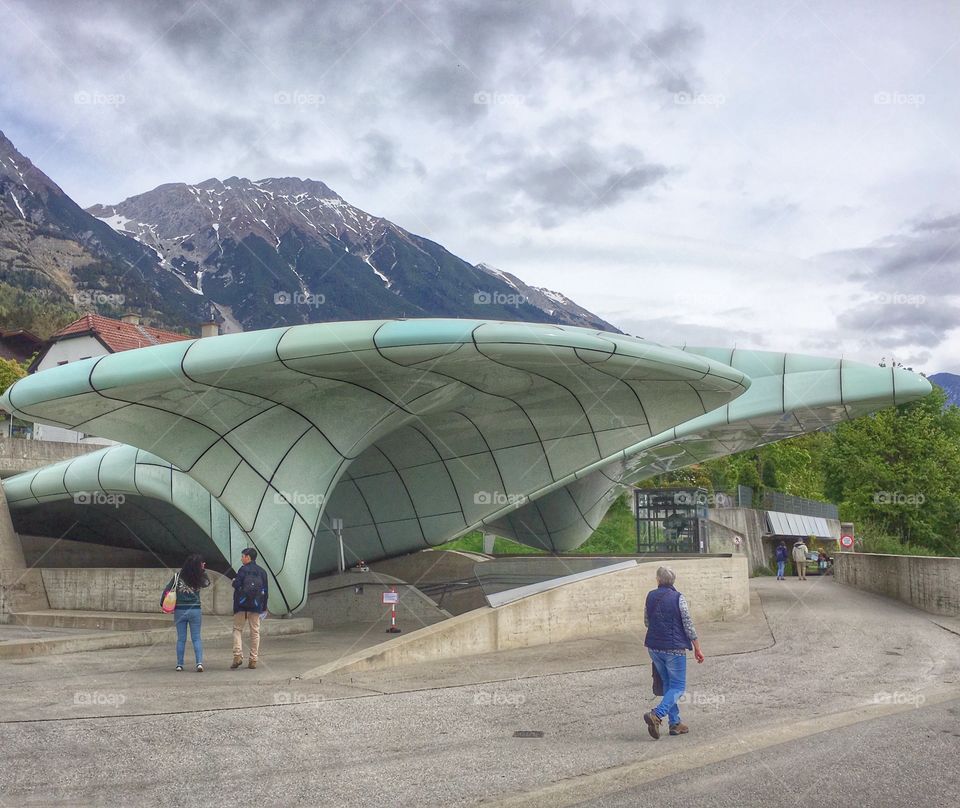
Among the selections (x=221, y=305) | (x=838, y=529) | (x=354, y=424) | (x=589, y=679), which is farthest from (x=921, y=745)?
(x=221, y=305)

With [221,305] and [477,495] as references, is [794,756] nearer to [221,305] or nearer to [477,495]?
[477,495]

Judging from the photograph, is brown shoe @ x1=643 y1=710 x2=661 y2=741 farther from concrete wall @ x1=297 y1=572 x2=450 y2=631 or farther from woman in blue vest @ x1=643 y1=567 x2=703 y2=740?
concrete wall @ x1=297 y1=572 x2=450 y2=631

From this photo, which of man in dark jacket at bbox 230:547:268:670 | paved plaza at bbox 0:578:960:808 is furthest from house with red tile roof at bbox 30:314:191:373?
paved plaza at bbox 0:578:960:808

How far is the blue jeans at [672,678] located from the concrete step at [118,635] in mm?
9392

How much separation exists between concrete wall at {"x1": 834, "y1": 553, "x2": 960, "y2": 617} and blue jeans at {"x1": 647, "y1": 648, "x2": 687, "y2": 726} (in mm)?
13428

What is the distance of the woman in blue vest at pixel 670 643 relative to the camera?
7723 millimetres

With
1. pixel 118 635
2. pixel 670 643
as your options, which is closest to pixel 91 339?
pixel 118 635

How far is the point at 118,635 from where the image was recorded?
47.4 ft

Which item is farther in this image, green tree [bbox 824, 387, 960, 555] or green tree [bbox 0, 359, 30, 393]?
green tree [bbox 0, 359, 30, 393]

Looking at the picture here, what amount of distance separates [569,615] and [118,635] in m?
7.16

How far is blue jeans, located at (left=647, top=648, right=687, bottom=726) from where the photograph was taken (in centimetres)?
770

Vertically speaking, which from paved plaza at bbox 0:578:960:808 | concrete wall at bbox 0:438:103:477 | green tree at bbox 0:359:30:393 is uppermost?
green tree at bbox 0:359:30:393

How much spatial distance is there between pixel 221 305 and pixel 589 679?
196m

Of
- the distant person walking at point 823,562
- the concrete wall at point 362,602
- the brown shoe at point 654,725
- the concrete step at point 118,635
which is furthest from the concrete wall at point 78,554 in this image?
the distant person walking at point 823,562
